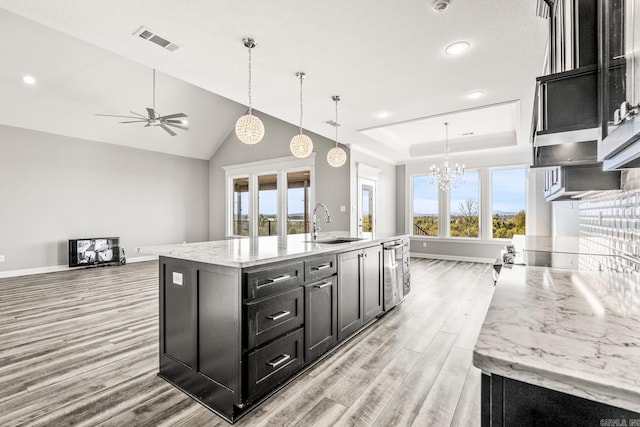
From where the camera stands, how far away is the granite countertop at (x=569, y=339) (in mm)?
517

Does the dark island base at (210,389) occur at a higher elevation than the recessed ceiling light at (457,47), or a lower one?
lower

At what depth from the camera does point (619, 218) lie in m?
1.87

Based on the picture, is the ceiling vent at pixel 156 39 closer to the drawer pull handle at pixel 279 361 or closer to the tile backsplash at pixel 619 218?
the drawer pull handle at pixel 279 361

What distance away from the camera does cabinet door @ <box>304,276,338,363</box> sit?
2.19 meters

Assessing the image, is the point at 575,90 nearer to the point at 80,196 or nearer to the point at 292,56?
the point at 292,56

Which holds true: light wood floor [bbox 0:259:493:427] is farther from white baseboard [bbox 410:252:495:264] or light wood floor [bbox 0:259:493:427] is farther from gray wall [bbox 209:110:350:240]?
white baseboard [bbox 410:252:495:264]

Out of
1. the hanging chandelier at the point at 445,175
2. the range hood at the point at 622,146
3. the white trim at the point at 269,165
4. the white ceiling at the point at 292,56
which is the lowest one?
the range hood at the point at 622,146

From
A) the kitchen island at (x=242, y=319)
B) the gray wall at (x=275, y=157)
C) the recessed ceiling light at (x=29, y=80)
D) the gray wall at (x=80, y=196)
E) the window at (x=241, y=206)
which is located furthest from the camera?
the window at (x=241, y=206)

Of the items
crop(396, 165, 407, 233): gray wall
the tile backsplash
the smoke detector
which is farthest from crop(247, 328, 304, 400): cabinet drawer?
crop(396, 165, 407, 233): gray wall

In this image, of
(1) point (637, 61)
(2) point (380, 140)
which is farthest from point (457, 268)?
(1) point (637, 61)

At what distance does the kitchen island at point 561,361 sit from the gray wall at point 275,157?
5.42 meters

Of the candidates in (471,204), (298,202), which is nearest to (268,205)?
(298,202)

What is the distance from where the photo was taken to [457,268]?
6.25 m

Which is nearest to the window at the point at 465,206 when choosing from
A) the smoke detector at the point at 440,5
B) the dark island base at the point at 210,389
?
the smoke detector at the point at 440,5
